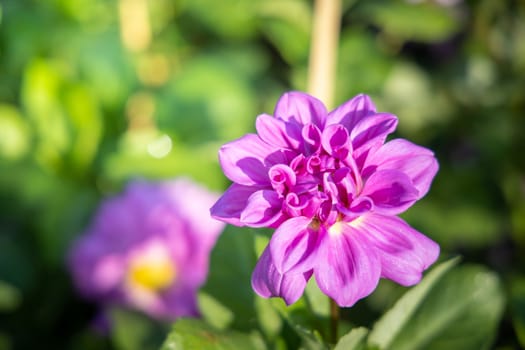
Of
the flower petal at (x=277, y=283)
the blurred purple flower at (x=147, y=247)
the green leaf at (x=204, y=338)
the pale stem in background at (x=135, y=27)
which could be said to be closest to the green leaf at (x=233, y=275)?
the green leaf at (x=204, y=338)

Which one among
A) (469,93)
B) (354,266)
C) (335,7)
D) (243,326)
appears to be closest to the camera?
(354,266)

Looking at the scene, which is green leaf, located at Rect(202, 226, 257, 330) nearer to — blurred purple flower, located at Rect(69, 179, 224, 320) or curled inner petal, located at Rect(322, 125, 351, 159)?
curled inner petal, located at Rect(322, 125, 351, 159)

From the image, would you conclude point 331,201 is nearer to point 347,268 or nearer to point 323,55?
point 347,268

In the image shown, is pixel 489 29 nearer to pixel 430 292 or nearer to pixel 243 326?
pixel 430 292

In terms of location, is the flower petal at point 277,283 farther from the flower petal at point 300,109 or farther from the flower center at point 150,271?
the flower center at point 150,271

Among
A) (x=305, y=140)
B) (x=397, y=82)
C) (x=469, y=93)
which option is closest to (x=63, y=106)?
(x=397, y=82)

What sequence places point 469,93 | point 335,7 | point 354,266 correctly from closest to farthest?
point 354,266 → point 335,7 → point 469,93

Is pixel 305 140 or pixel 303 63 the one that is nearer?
pixel 305 140
